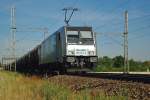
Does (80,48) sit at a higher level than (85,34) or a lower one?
lower

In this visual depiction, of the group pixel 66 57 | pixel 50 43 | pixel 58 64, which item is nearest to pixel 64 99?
pixel 66 57

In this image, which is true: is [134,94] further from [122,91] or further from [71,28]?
[71,28]

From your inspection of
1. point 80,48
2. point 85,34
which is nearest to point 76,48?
point 80,48

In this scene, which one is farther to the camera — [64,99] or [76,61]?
[76,61]

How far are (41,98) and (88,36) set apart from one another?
49.2ft

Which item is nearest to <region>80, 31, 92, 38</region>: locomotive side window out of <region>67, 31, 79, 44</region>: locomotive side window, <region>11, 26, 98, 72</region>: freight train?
<region>11, 26, 98, 72</region>: freight train

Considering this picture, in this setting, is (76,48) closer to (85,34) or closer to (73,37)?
(73,37)

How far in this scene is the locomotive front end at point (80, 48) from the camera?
2431 centimetres

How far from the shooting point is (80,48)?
80.8 feet

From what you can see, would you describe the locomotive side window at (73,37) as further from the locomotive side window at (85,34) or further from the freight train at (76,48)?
the locomotive side window at (85,34)

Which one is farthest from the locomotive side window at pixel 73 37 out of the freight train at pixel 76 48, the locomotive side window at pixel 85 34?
the locomotive side window at pixel 85 34

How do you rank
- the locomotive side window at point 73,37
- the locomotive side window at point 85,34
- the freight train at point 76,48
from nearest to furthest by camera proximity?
the freight train at point 76,48 → the locomotive side window at point 73,37 → the locomotive side window at point 85,34

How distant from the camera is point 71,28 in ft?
82.8

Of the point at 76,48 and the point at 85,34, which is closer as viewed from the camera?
the point at 76,48
